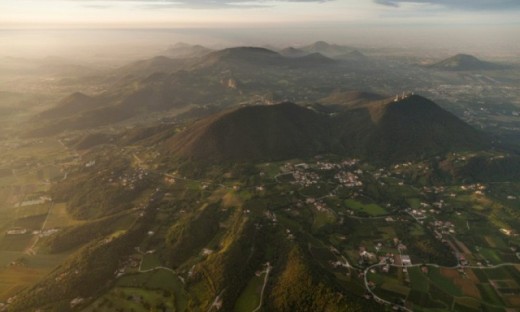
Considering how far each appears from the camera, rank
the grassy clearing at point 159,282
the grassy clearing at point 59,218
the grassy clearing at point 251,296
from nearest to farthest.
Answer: the grassy clearing at point 251,296 < the grassy clearing at point 159,282 < the grassy clearing at point 59,218

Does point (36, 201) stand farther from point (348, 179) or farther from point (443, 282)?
point (443, 282)

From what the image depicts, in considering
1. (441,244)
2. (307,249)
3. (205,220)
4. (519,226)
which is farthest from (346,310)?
(519,226)

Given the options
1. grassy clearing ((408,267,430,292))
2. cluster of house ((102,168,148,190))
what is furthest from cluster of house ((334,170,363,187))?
cluster of house ((102,168,148,190))

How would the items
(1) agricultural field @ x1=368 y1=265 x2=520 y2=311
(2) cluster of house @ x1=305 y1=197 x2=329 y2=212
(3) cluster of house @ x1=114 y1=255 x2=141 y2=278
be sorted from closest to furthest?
(1) agricultural field @ x1=368 y1=265 x2=520 y2=311 → (3) cluster of house @ x1=114 y1=255 x2=141 y2=278 → (2) cluster of house @ x1=305 y1=197 x2=329 y2=212

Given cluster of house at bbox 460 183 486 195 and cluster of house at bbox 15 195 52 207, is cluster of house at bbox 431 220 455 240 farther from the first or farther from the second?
cluster of house at bbox 15 195 52 207

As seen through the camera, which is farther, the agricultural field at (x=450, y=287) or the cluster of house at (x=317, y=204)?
the cluster of house at (x=317, y=204)

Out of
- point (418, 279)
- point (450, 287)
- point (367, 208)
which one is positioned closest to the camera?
point (450, 287)

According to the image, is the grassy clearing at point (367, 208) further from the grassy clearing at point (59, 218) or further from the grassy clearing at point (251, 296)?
the grassy clearing at point (59, 218)

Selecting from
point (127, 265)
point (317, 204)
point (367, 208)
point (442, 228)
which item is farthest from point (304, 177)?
point (127, 265)

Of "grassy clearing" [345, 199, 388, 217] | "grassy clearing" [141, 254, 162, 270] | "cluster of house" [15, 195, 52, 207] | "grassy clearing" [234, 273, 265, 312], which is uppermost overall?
"grassy clearing" [345, 199, 388, 217]

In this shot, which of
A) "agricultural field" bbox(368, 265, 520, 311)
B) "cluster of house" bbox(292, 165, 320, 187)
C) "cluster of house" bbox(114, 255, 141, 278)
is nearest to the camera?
"agricultural field" bbox(368, 265, 520, 311)

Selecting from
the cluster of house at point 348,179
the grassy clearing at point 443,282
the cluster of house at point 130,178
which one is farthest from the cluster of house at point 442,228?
the cluster of house at point 130,178

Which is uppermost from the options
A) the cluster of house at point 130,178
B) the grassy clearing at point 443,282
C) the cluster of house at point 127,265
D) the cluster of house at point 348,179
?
the cluster of house at point 348,179
